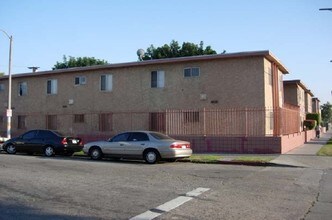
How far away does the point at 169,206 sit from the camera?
8500 mm

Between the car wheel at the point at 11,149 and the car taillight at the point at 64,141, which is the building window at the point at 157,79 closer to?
the car taillight at the point at 64,141

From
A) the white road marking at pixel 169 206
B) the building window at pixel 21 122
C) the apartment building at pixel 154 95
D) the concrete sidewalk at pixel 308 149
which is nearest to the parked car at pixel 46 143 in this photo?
the apartment building at pixel 154 95

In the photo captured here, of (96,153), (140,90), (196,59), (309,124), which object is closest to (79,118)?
(140,90)

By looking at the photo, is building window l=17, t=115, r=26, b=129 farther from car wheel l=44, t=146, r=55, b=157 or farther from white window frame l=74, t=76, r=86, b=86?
car wheel l=44, t=146, r=55, b=157

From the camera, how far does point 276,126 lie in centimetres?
2156

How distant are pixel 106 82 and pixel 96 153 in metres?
10.4

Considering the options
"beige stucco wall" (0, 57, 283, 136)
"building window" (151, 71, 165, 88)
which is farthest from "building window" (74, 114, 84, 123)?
"building window" (151, 71, 165, 88)

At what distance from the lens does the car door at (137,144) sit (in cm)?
1742

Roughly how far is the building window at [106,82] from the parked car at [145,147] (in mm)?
10035

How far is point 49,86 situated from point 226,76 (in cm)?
1409

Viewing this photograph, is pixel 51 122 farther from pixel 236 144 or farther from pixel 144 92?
pixel 236 144

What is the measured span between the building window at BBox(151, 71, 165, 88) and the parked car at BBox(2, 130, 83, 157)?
22.9ft

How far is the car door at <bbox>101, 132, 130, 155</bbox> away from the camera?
18.0 metres

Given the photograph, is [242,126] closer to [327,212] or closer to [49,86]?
[327,212]
